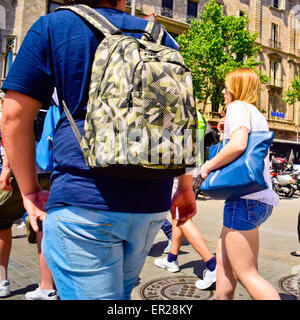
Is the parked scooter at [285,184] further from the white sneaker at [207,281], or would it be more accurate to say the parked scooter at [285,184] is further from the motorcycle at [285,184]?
the white sneaker at [207,281]

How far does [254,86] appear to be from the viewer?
8.16 ft

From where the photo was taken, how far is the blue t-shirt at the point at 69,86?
1221 mm

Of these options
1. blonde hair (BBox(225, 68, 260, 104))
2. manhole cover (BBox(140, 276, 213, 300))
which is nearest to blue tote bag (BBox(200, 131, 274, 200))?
blonde hair (BBox(225, 68, 260, 104))

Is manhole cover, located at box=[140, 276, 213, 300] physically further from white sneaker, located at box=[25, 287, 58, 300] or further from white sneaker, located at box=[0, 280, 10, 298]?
white sneaker, located at box=[0, 280, 10, 298]

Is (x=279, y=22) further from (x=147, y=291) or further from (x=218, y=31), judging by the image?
(x=147, y=291)

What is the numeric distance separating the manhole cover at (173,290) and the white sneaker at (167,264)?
224 mm

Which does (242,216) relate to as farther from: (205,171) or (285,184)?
(285,184)

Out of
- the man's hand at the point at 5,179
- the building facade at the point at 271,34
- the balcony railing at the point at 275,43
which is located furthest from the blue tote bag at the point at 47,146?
the balcony railing at the point at 275,43

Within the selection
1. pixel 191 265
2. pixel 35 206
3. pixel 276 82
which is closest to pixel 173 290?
pixel 191 265

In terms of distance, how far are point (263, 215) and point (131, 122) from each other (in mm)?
1539

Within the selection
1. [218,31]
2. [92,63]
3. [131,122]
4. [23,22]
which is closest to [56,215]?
[131,122]

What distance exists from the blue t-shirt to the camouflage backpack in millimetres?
65

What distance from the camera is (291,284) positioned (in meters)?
3.49

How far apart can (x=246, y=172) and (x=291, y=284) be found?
7.02 feet
